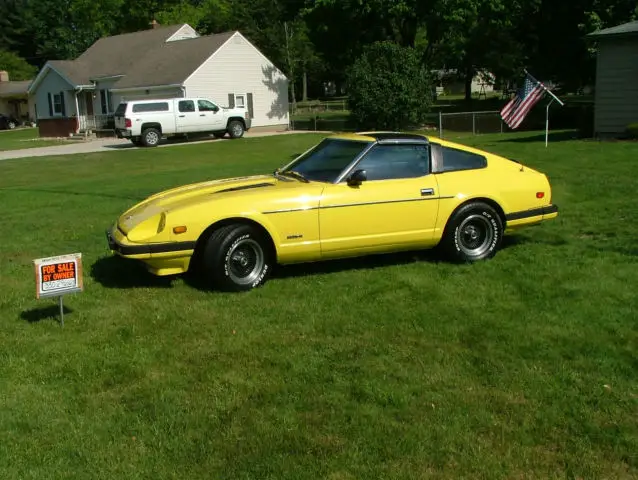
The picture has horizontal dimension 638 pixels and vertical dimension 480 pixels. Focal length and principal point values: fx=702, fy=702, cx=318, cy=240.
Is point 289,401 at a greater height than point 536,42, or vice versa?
point 536,42

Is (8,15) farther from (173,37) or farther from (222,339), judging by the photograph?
(222,339)

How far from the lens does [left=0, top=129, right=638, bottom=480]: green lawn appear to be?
3510mm

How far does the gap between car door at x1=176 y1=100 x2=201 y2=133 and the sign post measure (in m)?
26.5

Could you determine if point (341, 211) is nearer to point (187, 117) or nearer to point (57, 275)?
point (57, 275)

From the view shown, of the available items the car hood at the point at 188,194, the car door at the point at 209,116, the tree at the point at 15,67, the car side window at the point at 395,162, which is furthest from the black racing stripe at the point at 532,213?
the tree at the point at 15,67

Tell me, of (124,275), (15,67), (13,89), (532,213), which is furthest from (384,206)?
(15,67)

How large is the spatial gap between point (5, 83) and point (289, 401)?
7114cm

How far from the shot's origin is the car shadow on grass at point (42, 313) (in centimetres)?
571

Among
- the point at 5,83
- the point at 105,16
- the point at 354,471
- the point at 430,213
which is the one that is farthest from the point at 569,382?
the point at 105,16

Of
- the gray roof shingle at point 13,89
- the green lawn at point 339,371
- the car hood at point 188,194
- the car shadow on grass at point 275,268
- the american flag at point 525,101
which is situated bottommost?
the green lawn at point 339,371

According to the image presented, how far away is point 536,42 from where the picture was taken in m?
38.9

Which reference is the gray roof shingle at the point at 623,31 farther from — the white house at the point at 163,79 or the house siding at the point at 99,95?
the house siding at the point at 99,95

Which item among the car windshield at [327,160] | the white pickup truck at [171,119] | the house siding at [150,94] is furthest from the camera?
the house siding at [150,94]

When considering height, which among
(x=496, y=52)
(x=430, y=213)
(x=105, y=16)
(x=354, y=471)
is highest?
(x=105, y=16)
